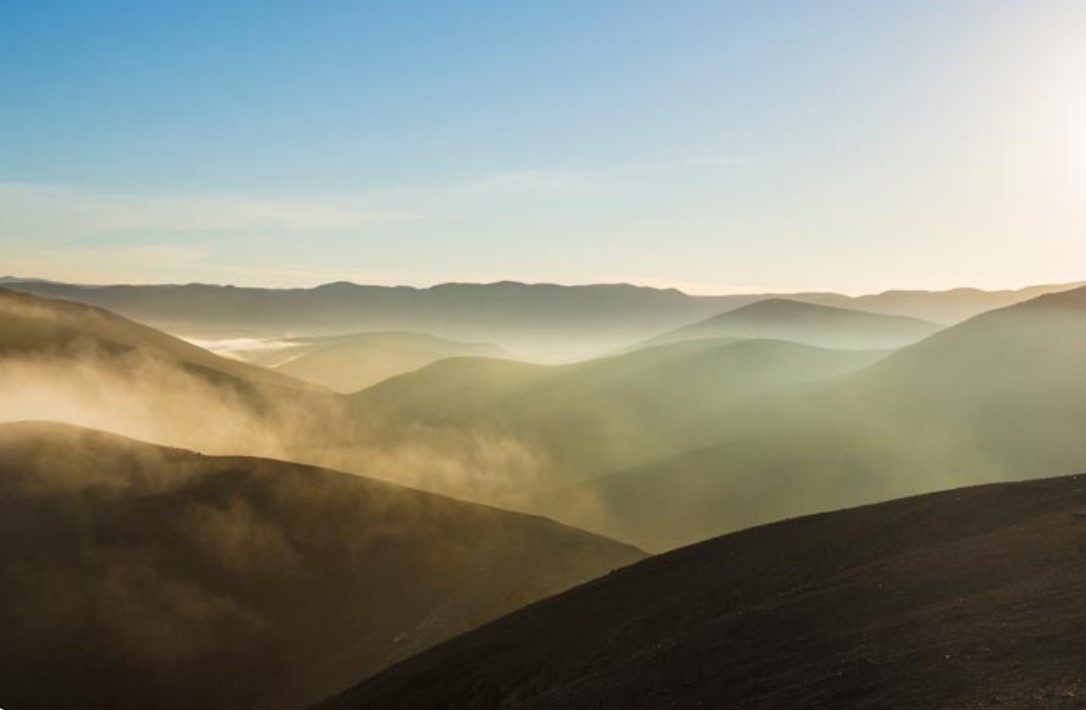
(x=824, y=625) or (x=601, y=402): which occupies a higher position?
(x=824, y=625)

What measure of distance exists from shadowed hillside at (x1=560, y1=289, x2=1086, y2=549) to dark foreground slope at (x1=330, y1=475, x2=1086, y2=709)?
50976mm

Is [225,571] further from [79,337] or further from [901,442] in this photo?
[79,337]

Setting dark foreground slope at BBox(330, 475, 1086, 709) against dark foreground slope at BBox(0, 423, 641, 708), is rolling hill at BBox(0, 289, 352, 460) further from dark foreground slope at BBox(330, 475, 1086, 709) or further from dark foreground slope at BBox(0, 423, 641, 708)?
dark foreground slope at BBox(330, 475, 1086, 709)

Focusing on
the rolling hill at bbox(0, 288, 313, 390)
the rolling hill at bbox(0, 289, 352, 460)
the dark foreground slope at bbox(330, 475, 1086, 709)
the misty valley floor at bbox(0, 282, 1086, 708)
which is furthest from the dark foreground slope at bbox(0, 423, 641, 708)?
the rolling hill at bbox(0, 288, 313, 390)

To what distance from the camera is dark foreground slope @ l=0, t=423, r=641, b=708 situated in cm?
4272

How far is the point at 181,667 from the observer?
4325 cm

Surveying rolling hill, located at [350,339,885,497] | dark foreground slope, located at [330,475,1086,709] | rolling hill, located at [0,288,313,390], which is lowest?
rolling hill, located at [350,339,885,497]

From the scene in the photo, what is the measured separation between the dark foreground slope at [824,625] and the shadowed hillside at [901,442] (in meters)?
51.0

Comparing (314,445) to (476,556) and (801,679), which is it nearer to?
(476,556)

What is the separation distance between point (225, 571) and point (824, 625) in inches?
1433

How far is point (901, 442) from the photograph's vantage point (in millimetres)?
89625

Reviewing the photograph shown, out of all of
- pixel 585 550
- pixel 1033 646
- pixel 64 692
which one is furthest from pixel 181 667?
pixel 1033 646

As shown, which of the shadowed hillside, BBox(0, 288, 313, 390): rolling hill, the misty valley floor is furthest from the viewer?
BBox(0, 288, 313, 390): rolling hill

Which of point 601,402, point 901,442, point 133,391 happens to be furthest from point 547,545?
point 601,402
